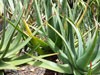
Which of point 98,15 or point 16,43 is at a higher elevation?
point 98,15

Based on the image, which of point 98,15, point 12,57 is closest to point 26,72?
point 12,57

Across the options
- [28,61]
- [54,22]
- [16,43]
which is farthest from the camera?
[54,22]

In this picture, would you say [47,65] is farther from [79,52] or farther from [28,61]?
[79,52]

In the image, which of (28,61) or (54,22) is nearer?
(28,61)

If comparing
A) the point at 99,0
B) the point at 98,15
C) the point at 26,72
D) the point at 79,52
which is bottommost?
the point at 79,52

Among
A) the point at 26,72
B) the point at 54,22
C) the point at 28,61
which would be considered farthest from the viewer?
the point at 26,72

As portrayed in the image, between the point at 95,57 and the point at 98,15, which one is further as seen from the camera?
the point at 98,15

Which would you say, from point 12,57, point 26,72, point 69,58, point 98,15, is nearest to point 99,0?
point 98,15

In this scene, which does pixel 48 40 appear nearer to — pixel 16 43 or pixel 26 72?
pixel 16 43

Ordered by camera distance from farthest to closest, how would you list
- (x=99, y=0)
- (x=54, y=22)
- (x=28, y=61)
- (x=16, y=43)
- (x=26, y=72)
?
(x=99, y=0) < (x=26, y=72) < (x=54, y=22) < (x=16, y=43) < (x=28, y=61)
